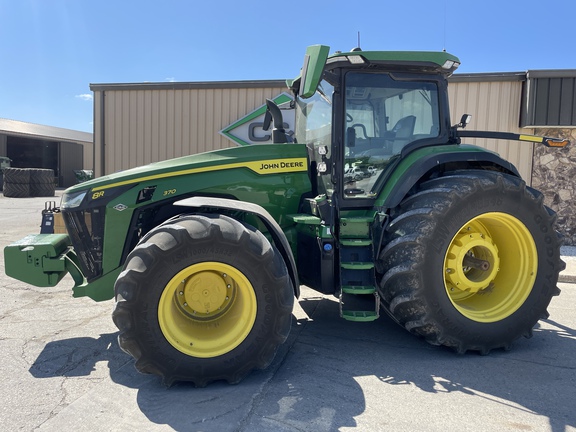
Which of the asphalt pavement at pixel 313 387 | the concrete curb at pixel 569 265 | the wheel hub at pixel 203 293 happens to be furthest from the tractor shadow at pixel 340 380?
the concrete curb at pixel 569 265

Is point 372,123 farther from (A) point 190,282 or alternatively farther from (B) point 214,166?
(A) point 190,282

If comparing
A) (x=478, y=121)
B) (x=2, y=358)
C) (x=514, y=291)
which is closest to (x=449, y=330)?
(x=514, y=291)

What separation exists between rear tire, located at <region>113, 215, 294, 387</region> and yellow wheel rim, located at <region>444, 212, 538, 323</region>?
1610 millimetres

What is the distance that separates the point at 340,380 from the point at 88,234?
7.81ft

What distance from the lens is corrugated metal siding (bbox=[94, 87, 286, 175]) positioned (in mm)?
10289

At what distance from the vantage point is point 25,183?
818 inches

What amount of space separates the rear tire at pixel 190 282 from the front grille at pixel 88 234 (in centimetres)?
84

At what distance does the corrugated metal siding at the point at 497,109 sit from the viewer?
9250 mm

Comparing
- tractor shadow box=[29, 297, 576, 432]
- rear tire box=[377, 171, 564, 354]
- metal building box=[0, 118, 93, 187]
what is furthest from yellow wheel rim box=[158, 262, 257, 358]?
metal building box=[0, 118, 93, 187]

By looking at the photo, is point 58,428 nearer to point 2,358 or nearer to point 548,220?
point 2,358

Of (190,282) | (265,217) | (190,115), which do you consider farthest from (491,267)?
(190,115)

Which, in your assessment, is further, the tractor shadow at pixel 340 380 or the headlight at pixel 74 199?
the headlight at pixel 74 199

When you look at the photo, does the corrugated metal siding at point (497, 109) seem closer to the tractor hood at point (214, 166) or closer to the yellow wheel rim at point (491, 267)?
the yellow wheel rim at point (491, 267)

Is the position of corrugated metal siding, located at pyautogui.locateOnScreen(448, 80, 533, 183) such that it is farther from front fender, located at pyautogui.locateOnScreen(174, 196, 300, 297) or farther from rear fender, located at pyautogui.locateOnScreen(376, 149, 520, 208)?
front fender, located at pyautogui.locateOnScreen(174, 196, 300, 297)
